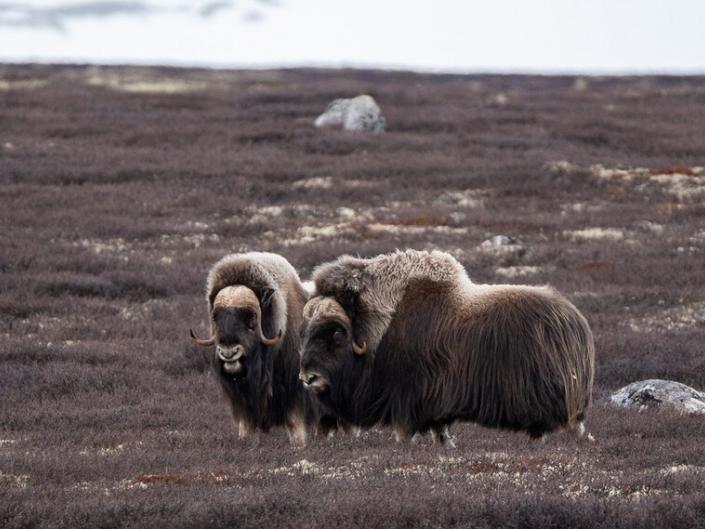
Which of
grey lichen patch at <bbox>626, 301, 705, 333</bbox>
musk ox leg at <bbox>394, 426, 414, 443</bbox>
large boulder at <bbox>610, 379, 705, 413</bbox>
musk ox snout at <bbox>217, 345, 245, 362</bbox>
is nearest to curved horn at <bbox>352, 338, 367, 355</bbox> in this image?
musk ox leg at <bbox>394, 426, 414, 443</bbox>

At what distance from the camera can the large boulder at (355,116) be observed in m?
35.5

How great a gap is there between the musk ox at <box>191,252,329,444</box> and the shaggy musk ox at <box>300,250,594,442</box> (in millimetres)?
545

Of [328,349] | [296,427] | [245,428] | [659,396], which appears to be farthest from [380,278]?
[659,396]

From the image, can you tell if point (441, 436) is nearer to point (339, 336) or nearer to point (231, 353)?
point (339, 336)

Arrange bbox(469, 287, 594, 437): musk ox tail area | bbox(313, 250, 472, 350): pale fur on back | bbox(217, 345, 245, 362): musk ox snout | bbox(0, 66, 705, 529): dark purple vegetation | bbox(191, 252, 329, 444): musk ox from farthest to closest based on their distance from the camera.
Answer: bbox(191, 252, 329, 444): musk ox
bbox(217, 345, 245, 362): musk ox snout
bbox(313, 250, 472, 350): pale fur on back
bbox(469, 287, 594, 437): musk ox tail area
bbox(0, 66, 705, 529): dark purple vegetation

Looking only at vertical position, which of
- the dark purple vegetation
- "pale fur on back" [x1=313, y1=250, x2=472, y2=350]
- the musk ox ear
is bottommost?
the dark purple vegetation

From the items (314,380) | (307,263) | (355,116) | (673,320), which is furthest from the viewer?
(355,116)

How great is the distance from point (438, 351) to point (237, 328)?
1487 millimetres

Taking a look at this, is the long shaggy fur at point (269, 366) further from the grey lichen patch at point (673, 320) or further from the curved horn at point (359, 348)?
the grey lichen patch at point (673, 320)

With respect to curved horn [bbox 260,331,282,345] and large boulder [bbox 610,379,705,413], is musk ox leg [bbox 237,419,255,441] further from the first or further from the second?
large boulder [bbox 610,379,705,413]

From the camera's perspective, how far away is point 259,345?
9.53m

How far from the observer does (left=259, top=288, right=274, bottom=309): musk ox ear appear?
962cm

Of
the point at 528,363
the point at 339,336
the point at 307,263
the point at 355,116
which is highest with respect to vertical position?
the point at 339,336

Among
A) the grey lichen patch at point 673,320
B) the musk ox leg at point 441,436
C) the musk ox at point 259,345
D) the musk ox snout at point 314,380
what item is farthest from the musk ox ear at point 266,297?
the grey lichen patch at point 673,320
